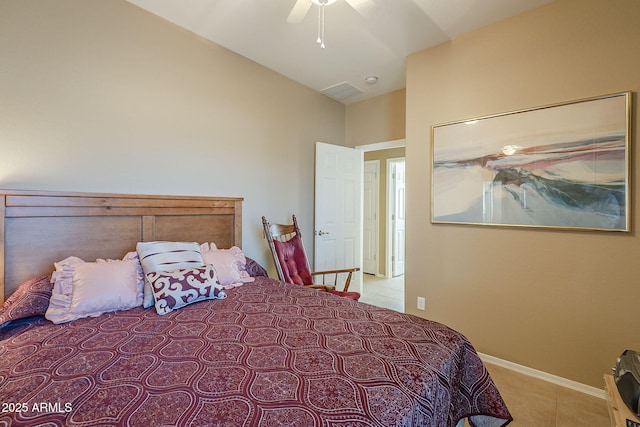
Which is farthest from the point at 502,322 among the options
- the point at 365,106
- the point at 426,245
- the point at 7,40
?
the point at 7,40

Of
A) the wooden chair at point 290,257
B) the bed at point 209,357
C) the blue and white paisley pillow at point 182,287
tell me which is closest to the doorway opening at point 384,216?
the wooden chair at point 290,257

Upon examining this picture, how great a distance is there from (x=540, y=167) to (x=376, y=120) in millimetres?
2131

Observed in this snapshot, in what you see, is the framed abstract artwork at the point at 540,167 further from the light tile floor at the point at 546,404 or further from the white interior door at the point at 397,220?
the white interior door at the point at 397,220

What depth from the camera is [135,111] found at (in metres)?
2.22

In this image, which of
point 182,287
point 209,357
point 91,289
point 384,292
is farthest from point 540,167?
point 91,289

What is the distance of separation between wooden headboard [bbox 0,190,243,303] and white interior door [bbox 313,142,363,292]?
142 cm

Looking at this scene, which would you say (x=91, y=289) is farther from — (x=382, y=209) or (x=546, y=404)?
(x=382, y=209)

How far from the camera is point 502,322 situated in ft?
7.63

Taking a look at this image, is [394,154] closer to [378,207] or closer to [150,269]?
[378,207]

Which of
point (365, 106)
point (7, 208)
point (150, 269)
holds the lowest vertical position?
point (150, 269)

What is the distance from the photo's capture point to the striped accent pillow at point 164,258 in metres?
1.78

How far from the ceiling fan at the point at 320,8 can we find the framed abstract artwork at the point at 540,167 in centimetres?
118

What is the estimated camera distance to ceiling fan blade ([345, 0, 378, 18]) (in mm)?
2023

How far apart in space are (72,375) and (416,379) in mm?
1271
